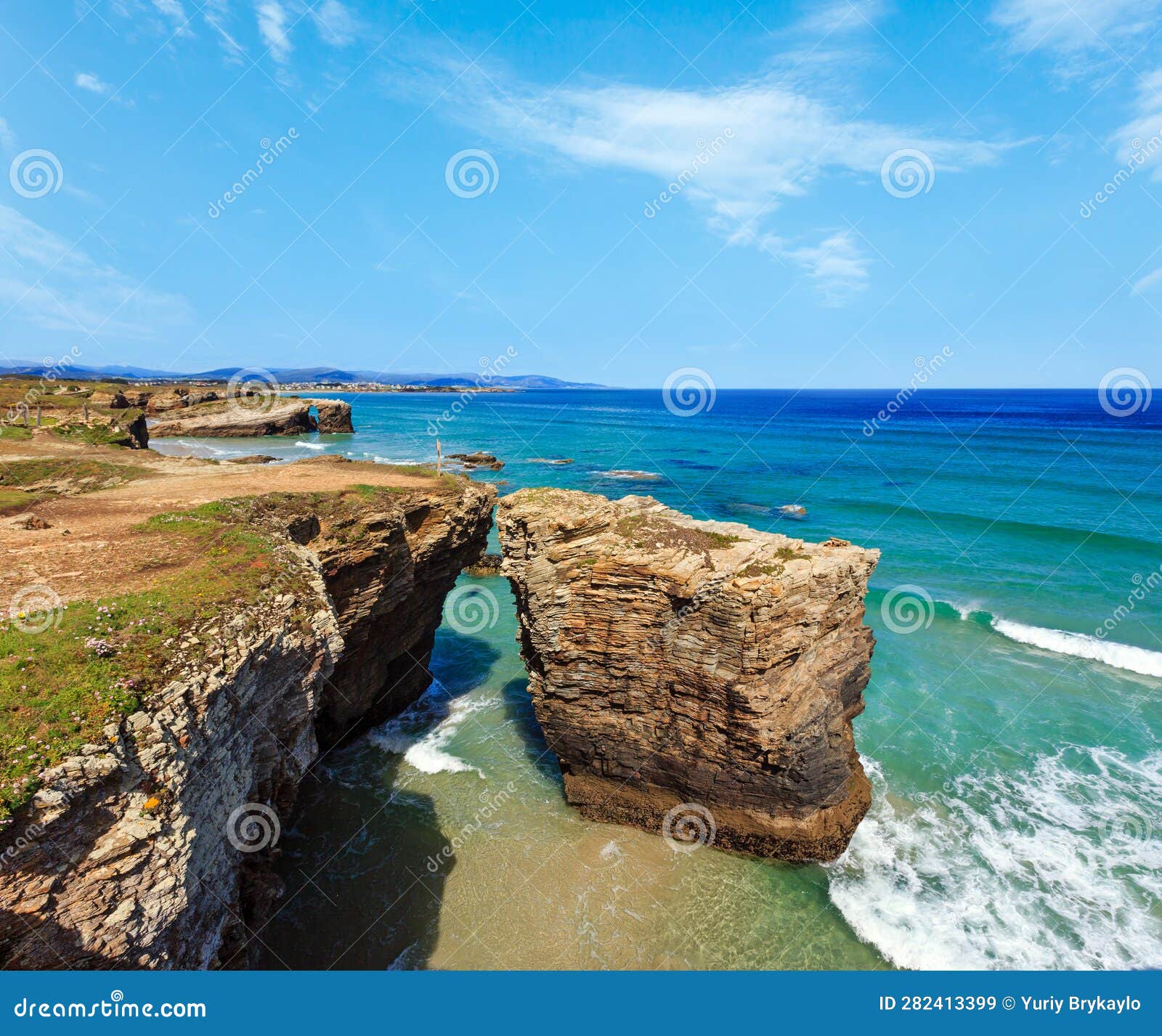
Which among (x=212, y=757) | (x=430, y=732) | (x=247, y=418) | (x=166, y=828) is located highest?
(x=247, y=418)

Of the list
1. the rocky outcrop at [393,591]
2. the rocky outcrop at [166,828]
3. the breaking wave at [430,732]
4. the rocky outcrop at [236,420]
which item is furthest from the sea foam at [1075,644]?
the rocky outcrop at [236,420]

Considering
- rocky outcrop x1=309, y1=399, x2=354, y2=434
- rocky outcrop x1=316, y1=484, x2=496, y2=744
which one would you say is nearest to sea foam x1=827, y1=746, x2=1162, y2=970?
rocky outcrop x1=316, y1=484, x2=496, y2=744

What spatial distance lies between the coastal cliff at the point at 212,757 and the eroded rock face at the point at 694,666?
5.20m

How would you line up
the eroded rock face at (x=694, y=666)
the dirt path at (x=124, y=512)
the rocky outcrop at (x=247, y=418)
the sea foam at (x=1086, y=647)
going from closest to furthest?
the dirt path at (x=124, y=512) < the eroded rock face at (x=694, y=666) < the sea foam at (x=1086, y=647) < the rocky outcrop at (x=247, y=418)

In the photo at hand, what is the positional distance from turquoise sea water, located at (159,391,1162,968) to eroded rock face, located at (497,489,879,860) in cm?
127

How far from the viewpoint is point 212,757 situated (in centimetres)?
871

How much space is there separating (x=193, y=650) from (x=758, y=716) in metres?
12.0

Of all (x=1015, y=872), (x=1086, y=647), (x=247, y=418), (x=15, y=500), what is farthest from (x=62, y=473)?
(x=247, y=418)

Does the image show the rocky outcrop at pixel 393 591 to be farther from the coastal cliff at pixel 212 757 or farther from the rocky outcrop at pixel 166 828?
the rocky outcrop at pixel 166 828

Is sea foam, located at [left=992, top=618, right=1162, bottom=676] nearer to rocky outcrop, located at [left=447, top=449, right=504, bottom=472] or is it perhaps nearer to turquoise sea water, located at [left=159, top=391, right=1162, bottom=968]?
turquoise sea water, located at [left=159, top=391, right=1162, bottom=968]

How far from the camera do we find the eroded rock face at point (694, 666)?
13.3m

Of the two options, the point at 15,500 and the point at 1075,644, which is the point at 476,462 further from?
the point at 1075,644

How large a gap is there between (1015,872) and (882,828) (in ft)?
10.5

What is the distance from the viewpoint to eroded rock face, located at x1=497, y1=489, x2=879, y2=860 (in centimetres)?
1330
